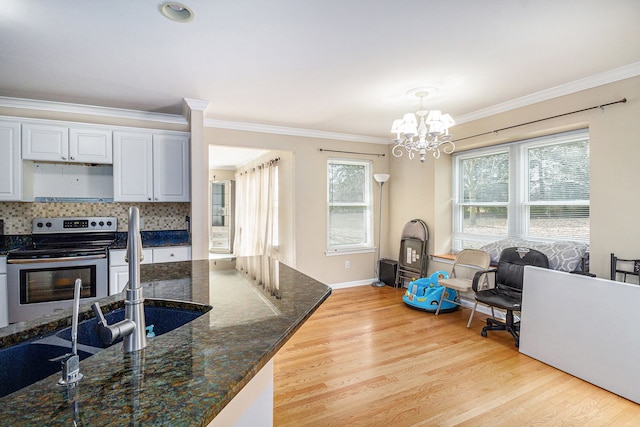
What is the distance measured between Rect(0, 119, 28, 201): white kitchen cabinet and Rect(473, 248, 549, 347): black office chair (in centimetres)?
471

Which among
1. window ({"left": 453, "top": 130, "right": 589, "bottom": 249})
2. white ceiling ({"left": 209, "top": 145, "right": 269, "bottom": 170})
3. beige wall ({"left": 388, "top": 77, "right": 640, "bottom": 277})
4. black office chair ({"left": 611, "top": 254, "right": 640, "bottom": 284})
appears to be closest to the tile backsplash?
white ceiling ({"left": 209, "top": 145, "right": 269, "bottom": 170})

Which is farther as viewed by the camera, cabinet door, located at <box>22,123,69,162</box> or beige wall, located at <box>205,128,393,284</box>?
beige wall, located at <box>205,128,393,284</box>

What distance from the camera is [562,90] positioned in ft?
10.3

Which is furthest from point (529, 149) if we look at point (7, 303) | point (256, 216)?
point (7, 303)

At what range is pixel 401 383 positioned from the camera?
7.88ft

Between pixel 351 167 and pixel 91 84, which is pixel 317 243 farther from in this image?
pixel 91 84

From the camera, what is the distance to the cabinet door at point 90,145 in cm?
346

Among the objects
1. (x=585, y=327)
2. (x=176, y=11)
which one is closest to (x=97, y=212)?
(x=176, y=11)

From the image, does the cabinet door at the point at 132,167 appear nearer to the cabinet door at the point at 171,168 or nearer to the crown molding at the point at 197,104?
the cabinet door at the point at 171,168

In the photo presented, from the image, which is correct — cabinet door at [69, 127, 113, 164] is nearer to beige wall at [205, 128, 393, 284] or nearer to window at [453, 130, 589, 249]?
beige wall at [205, 128, 393, 284]

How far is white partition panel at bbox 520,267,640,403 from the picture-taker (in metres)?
2.23

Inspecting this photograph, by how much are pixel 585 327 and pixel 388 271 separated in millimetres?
2866

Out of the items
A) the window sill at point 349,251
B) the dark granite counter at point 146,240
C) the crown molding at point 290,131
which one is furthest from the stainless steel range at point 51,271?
the window sill at point 349,251

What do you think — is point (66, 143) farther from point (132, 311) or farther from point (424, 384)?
point (424, 384)
